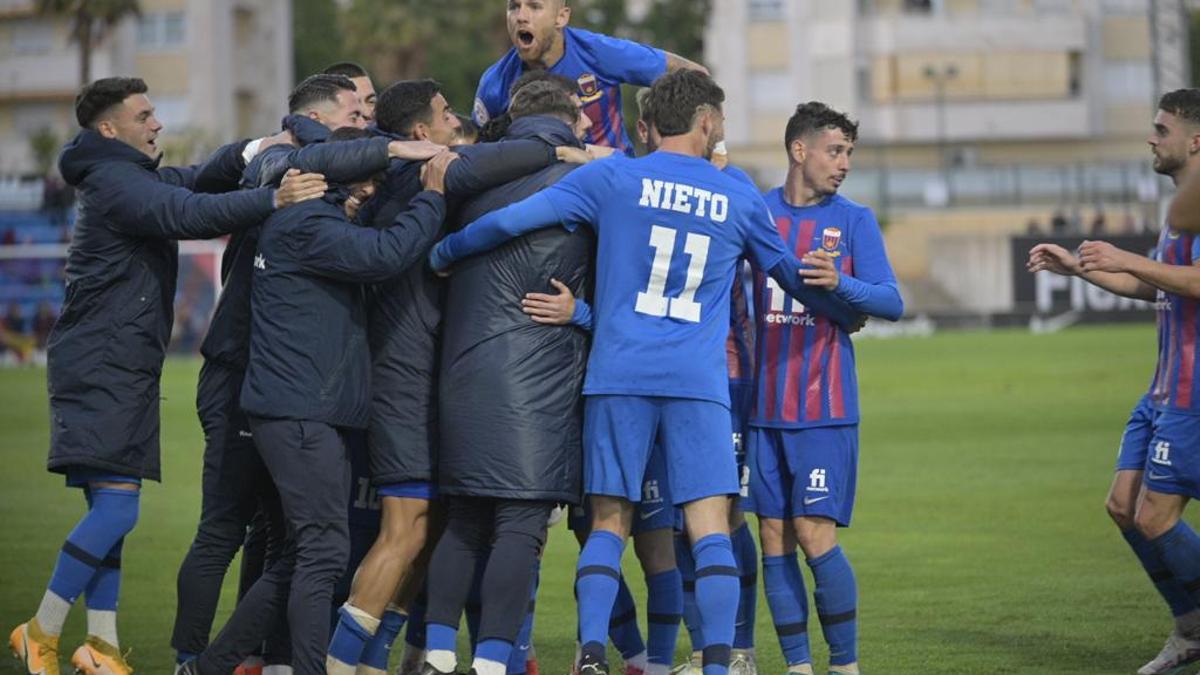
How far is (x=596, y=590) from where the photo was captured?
328 inches

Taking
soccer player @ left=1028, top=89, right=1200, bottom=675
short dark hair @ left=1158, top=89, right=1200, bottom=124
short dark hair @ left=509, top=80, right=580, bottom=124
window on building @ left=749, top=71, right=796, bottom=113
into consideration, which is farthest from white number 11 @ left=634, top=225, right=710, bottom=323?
window on building @ left=749, top=71, right=796, bottom=113

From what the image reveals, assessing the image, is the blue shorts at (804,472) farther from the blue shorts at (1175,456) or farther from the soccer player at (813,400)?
the blue shorts at (1175,456)

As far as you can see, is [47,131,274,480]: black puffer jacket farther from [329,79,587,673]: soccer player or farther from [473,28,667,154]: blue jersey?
[473,28,667,154]: blue jersey

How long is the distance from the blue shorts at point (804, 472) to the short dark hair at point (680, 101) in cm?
161

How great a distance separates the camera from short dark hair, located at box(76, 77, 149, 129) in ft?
31.3

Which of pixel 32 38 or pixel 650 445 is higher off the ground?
pixel 32 38

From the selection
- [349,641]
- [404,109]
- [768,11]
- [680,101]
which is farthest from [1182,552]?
[768,11]

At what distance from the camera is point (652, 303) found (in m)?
8.40

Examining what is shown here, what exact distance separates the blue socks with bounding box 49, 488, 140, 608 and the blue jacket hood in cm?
157

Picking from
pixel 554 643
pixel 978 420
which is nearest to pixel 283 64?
pixel 978 420

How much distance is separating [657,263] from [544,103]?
3.52 feet

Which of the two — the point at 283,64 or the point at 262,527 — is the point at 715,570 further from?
the point at 283,64

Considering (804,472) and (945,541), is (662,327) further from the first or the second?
(945,541)

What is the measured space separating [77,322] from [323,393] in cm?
173
